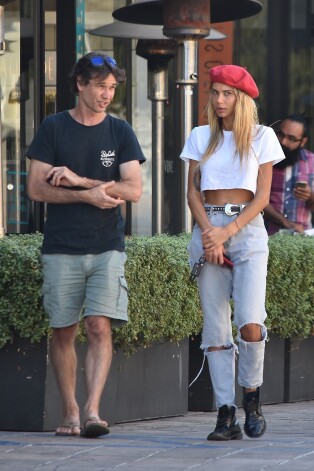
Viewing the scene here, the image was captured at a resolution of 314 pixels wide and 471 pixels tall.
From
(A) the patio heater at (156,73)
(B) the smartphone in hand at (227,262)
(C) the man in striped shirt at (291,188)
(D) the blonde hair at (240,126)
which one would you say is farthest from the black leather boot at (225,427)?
(A) the patio heater at (156,73)

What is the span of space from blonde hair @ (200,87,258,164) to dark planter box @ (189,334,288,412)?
213 centimetres

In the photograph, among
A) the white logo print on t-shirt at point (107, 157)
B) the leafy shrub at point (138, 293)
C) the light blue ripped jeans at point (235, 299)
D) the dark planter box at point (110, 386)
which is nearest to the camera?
the light blue ripped jeans at point (235, 299)

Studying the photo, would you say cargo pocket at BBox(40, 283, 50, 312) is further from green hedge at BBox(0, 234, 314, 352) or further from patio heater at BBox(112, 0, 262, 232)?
patio heater at BBox(112, 0, 262, 232)

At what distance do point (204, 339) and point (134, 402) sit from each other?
4.01 feet

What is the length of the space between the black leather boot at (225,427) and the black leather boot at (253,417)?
0.07 meters

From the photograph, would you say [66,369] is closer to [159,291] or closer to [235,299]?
[235,299]

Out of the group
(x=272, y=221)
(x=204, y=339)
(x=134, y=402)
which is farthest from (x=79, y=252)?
(x=272, y=221)

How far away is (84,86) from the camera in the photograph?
727cm

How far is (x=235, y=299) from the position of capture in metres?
7.05

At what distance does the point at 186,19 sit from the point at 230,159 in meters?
2.54

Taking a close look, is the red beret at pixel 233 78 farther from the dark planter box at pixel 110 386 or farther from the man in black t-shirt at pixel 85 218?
the dark planter box at pixel 110 386

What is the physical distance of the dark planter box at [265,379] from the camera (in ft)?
29.7

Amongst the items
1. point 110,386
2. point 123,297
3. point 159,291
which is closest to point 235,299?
point 123,297

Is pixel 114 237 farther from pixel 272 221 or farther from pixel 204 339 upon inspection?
pixel 272 221
